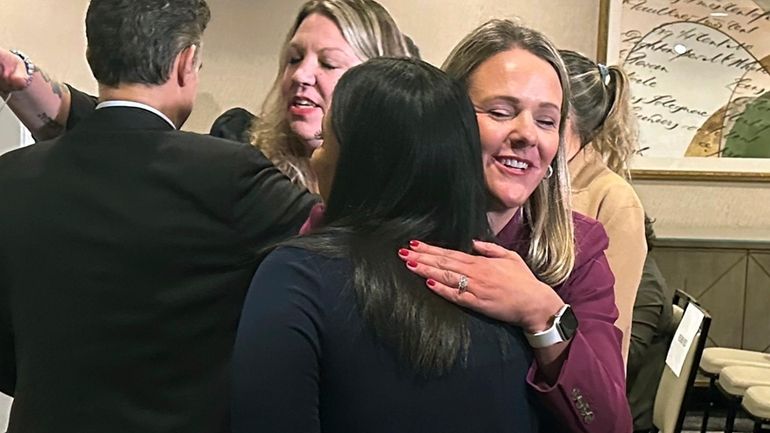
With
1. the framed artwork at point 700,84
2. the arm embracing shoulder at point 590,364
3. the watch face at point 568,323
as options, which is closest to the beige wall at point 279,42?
the framed artwork at point 700,84

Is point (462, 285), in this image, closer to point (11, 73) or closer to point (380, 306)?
point (380, 306)

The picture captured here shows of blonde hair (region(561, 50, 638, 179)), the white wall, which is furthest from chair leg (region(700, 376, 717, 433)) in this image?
blonde hair (region(561, 50, 638, 179))

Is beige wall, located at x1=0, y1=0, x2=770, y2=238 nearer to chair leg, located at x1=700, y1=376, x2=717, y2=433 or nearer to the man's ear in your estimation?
chair leg, located at x1=700, y1=376, x2=717, y2=433

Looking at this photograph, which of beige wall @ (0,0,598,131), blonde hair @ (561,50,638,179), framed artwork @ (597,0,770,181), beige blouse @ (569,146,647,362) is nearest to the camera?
beige blouse @ (569,146,647,362)

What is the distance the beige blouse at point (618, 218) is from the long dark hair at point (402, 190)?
0.92m

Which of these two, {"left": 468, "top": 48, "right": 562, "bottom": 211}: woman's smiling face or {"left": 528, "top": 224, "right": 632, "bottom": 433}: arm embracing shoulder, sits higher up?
{"left": 468, "top": 48, "right": 562, "bottom": 211}: woman's smiling face

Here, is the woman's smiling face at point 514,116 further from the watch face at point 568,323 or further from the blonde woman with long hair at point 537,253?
the watch face at point 568,323

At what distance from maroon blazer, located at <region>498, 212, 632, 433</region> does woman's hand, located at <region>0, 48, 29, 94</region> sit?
87 cm

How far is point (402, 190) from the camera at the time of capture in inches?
40.9

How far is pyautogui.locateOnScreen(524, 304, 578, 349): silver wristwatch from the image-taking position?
109cm

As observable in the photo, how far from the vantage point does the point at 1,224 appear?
140 cm

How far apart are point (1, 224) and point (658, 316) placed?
6.24ft

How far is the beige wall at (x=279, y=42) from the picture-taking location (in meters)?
4.24

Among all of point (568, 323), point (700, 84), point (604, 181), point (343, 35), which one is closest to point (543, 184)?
point (568, 323)
